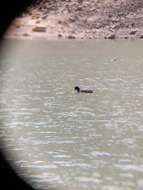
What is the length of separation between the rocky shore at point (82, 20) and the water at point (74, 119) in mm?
10753

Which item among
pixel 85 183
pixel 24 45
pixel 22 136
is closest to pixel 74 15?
pixel 24 45

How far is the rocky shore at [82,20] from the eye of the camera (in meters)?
49.1

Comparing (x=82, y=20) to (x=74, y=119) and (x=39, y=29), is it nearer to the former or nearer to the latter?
(x=39, y=29)

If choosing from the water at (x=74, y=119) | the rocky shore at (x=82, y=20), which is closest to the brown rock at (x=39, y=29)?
the rocky shore at (x=82, y=20)

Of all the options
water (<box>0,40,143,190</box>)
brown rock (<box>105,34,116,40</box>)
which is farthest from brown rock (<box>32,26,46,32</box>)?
water (<box>0,40,143,190</box>)

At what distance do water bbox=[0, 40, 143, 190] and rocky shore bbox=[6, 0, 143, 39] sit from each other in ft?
35.3

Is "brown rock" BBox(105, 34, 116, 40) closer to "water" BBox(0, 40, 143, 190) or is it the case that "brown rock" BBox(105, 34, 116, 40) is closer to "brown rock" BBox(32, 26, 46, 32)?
"brown rock" BBox(32, 26, 46, 32)

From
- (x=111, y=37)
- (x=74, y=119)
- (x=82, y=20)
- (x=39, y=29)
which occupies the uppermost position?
(x=74, y=119)

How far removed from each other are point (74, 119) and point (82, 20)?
32.3 m

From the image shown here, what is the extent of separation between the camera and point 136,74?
30.3 metres

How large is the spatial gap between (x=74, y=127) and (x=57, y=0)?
3730cm

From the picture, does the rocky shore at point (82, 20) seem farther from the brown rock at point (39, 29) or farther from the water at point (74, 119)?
the water at point (74, 119)

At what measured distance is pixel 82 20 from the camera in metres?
51.4

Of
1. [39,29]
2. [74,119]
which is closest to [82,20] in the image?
[39,29]
